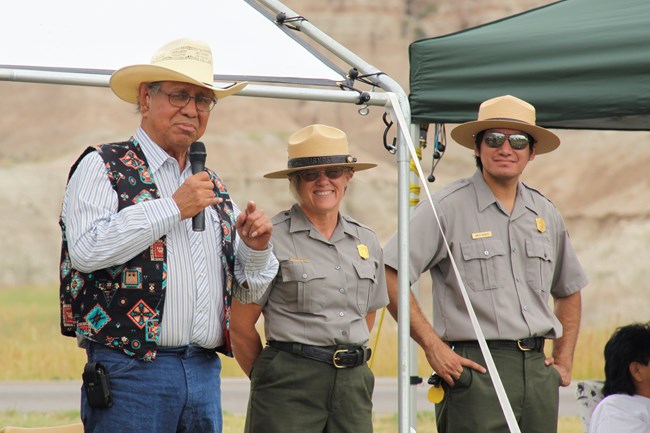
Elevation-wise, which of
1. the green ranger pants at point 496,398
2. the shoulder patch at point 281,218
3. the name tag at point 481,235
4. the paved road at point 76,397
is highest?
the shoulder patch at point 281,218

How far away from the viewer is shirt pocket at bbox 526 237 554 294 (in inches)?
159

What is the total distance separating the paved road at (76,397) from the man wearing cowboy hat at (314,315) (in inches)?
268

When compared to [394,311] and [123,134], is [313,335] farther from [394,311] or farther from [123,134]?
[123,134]

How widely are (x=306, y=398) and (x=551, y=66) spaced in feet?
4.77

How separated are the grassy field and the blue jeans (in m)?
5.38

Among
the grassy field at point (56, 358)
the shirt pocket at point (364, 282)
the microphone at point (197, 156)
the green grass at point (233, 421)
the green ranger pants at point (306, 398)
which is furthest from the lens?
the grassy field at point (56, 358)

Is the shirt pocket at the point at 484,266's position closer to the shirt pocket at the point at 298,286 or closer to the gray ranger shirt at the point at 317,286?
the gray ranger shirt at the point at 317,286

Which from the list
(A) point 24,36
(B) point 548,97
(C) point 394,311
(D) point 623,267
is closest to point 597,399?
(C) point 394,311

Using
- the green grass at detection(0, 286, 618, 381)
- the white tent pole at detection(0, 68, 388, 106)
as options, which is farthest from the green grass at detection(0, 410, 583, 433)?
the white tent pole at detection(0, 68, 388, 106)

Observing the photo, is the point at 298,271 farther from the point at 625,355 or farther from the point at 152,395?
the point at 625,355

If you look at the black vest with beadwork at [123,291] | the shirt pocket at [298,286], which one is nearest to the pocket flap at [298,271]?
the shirt pocket at [298,286]

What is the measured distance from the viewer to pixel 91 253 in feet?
9.11

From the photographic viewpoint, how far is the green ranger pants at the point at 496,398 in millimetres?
3920

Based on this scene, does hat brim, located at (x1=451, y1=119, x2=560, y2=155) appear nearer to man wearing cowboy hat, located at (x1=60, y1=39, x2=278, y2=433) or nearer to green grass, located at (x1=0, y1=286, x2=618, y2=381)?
man wearing cowboy hat, located at (x1=60, y1=39, x2=278, y2=433)
